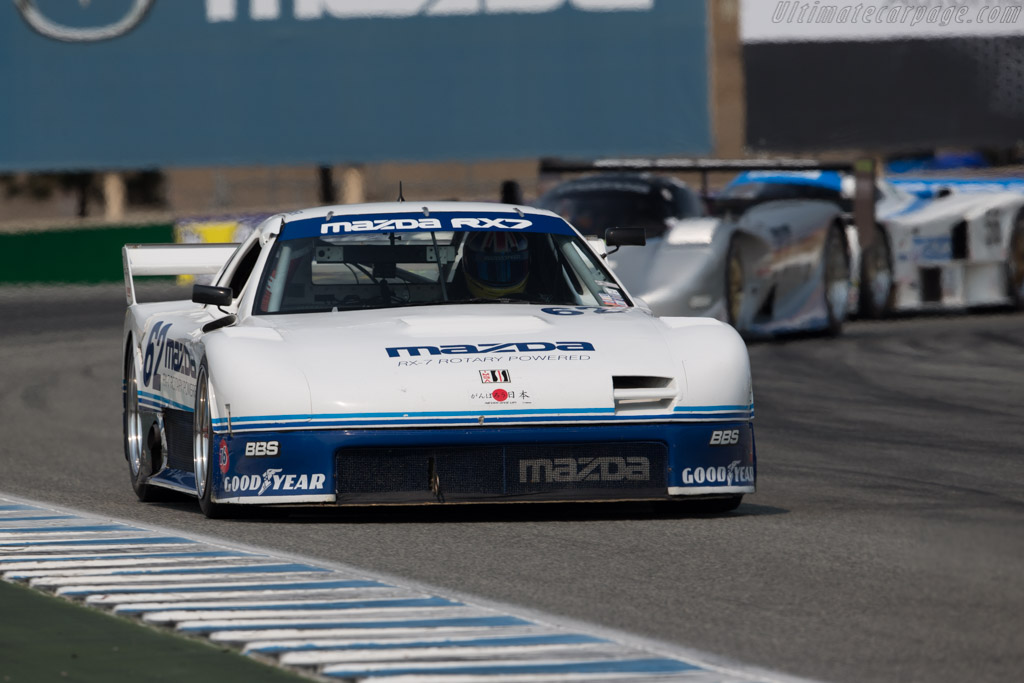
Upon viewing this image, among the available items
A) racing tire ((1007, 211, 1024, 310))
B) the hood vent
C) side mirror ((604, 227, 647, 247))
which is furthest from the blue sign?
the hood vent

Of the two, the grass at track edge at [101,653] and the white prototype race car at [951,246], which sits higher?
the grass at track edge at [101,653]

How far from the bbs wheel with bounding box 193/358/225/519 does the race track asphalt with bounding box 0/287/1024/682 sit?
0.27 ft

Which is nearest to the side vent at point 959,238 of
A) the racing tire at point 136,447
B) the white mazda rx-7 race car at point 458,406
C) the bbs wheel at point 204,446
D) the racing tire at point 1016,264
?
the racing tire at point 1016,264

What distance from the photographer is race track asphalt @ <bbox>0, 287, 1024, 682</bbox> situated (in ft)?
15.9

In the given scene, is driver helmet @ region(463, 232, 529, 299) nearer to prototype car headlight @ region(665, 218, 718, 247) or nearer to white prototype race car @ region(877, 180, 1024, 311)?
prototype car headlight @ region(665, 218, 718, 247)

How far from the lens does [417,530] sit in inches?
269

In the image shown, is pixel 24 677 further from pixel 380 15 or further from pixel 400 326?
pixel 380 15

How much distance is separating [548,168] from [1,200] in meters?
52.9

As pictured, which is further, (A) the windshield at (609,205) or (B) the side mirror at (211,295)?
(A) the windshield at (609,205)

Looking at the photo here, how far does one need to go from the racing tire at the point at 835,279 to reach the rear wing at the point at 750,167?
0.26m

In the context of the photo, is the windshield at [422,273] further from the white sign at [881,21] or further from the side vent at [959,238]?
the white sign at [881,21]

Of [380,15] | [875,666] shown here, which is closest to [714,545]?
[875,666]

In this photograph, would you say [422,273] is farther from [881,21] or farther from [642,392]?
[881,21]

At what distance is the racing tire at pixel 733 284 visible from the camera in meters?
15.1
